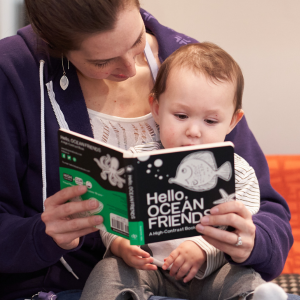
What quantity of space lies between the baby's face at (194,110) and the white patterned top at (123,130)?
0.16 m

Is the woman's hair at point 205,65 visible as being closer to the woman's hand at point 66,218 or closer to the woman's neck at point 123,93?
the woman's neck at point 123,93

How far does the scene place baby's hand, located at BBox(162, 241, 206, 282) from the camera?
1120mm

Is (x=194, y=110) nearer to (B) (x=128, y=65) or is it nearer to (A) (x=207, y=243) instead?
(B) (x=128, y=65)

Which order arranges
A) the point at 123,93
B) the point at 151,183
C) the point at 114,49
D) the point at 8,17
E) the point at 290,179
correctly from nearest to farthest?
the point at 151,183 < the point at 114,49 < the point at 123,93 < the point at 290,179 < the point at 8,17

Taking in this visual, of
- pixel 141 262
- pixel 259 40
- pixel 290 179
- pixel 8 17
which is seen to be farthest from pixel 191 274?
pixel 8 17

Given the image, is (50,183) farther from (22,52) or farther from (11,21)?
(11,21)

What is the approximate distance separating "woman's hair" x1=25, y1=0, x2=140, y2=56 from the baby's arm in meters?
0.56

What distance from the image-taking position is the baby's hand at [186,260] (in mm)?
1120

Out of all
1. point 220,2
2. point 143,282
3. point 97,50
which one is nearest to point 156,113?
point 97,50

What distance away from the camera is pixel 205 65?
1214 millimetres

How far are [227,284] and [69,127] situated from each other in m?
0.65

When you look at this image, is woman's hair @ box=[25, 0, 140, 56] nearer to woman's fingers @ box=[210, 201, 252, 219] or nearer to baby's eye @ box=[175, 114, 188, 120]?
baby's eye @ box=[175, 114, 188, 120]

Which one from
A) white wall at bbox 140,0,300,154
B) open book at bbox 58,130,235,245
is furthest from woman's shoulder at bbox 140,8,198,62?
white wall at bbox 140,0,300,154

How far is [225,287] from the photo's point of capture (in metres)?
1.10
